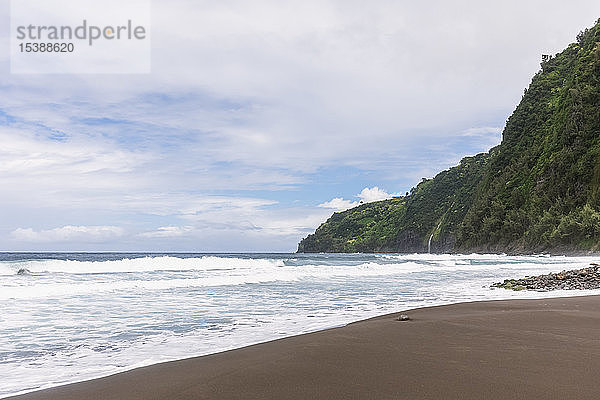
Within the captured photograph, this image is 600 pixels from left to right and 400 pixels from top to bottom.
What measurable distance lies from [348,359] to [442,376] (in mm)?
1009

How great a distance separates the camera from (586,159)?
51375 mm

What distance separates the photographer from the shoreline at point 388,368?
3.43 m

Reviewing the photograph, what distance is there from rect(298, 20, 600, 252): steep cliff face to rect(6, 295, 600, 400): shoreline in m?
46.5

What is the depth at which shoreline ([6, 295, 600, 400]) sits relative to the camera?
11.3 ft

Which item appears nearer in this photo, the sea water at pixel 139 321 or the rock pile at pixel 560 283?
the sea water at pixel 139 321

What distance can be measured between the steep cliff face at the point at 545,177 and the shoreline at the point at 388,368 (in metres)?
46.5

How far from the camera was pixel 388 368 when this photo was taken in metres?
4.09

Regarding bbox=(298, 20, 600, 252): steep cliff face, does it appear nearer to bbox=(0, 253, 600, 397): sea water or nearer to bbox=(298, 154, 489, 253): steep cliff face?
bbox=(298, 154, 489, 253): steep cliff face

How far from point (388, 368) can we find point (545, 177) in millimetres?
61741

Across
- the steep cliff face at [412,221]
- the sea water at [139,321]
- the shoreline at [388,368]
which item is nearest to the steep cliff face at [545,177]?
the steep cliff face at [412,221]

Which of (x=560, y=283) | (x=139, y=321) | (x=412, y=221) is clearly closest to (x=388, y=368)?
(x=139, y=321)

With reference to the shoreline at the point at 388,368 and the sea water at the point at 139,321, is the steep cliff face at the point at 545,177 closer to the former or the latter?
the sea water at the point at 139,321

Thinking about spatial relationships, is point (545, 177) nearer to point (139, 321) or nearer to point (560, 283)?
point (560, 283)

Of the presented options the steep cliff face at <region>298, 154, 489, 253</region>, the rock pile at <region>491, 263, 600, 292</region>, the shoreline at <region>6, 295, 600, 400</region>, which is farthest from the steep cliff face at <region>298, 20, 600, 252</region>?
the shoreline at <region>6, 295, 600, 400</region>
